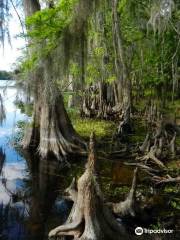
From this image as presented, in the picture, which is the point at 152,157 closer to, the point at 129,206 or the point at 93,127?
the point at 129,206

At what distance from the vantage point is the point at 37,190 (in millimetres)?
8609

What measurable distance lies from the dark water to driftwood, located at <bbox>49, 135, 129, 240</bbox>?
696 millimetres

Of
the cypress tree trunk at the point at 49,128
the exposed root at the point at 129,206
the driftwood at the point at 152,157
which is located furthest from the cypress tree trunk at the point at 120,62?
the exposed root at the point at 129,206

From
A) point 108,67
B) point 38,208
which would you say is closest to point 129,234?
point 38,208

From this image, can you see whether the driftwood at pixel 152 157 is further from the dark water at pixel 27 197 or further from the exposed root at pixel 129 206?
the exposed root at pixel 129 206

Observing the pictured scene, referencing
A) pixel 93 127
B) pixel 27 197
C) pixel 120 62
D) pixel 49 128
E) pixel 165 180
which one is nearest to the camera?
pixel 27 197

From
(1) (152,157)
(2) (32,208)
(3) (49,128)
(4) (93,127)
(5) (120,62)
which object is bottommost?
(2) (32,208)

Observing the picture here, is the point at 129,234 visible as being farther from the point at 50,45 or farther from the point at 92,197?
the point at 50,45

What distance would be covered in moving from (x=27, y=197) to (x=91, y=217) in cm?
309

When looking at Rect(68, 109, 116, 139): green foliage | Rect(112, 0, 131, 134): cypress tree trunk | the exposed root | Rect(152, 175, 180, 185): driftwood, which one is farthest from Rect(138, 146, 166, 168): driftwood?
the exposed root

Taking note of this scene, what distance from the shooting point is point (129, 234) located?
576 centimetres

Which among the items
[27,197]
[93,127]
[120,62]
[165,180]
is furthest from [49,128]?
[165,180]

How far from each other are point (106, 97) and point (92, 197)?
13908 millimetres

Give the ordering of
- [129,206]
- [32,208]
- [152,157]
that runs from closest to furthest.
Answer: [129,206], [32,208], [152,157]
